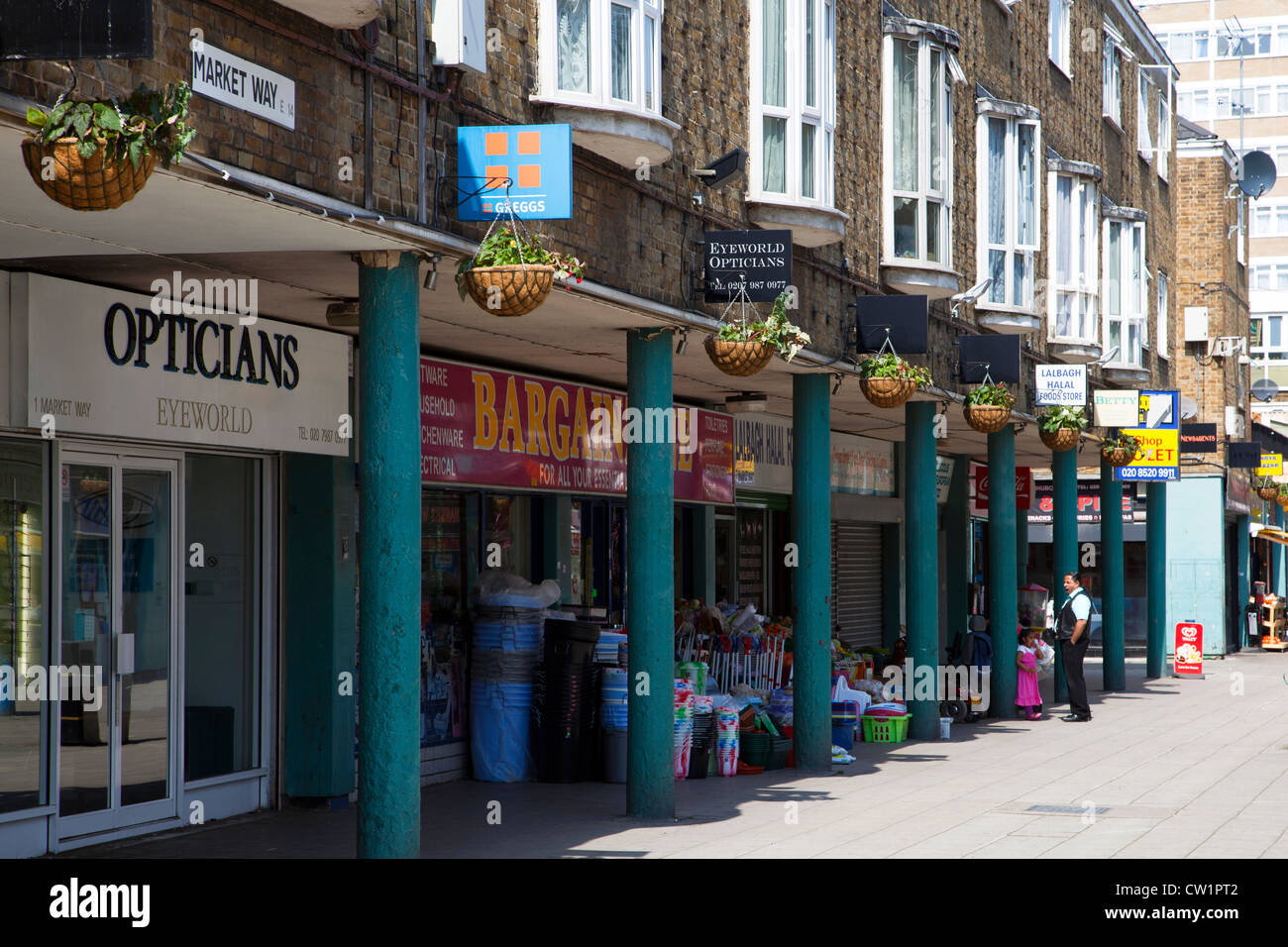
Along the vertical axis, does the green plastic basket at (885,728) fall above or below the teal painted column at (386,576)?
below

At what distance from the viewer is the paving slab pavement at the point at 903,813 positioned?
10.2 meters

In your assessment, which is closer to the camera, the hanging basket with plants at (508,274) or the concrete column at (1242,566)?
the hanging basket with plants at (508,274)

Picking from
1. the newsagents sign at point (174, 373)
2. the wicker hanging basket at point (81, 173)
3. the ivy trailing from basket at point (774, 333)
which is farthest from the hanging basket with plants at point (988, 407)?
the wicker hanging basket at point (81, 173)

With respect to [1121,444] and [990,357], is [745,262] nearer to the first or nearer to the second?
[990,357]

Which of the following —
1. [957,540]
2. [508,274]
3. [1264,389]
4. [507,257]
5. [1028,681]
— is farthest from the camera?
[1264,389]

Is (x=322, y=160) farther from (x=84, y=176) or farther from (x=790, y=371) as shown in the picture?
(x=790, y=371)

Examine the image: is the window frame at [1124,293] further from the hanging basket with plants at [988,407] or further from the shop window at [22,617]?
the shop window at [22,617]

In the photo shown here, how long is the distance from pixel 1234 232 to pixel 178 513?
34.5 meters

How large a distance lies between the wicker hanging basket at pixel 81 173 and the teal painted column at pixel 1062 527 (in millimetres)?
18432

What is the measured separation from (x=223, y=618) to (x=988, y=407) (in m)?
9.15

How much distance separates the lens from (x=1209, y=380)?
37.2 meters

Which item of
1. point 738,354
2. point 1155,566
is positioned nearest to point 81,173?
point 738,354

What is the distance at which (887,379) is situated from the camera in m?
14.7
